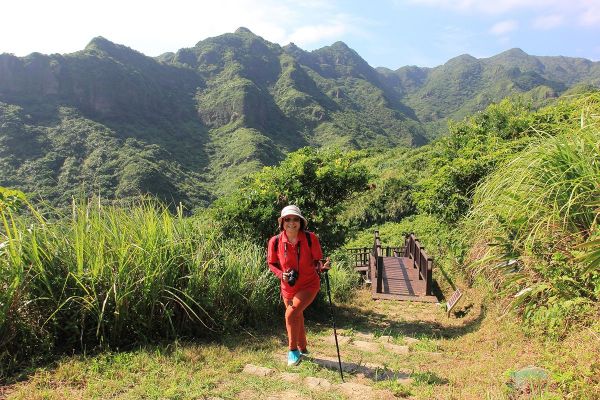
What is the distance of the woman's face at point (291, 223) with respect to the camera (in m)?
3.86

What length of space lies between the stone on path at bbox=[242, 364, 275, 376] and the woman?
10.4 inches

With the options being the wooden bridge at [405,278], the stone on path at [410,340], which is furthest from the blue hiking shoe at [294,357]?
the wooden bridge at [405,278]

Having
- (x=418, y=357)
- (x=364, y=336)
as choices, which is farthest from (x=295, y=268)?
(x=364, y=336)

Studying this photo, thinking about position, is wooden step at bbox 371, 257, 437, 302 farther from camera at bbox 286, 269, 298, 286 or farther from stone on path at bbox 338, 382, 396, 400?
stone on path at bbox 338, 382, 396, 400

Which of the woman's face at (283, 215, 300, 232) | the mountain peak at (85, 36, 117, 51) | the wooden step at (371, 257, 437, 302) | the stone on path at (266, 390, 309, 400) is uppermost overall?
the mountain peak at (85, 36, 117, 51)

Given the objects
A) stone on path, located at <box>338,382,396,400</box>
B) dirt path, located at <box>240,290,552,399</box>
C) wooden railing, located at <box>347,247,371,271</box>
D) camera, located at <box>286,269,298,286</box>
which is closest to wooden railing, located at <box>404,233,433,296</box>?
dirt path, located at <box>240,290,552,399</box>

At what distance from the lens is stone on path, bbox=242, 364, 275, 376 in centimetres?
362

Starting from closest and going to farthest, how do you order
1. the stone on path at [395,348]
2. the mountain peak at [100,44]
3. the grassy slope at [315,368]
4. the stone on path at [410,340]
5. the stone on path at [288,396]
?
the grassy slope at [315,368], the stone on path at [288,396], the stone on path at [395,348], the stone on path at [410,340], the mountain peak at [100,44]

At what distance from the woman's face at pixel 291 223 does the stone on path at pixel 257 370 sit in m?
1.34

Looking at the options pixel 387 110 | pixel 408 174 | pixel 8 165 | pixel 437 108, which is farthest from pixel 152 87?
pixel 437 108

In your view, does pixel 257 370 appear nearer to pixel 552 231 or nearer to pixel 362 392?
pixel 362 392

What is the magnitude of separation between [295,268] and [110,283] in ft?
6.18

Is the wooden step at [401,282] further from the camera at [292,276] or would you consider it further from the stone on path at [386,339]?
the camera at [292,276]

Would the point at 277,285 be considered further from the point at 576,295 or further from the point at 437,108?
the point at 437,108
